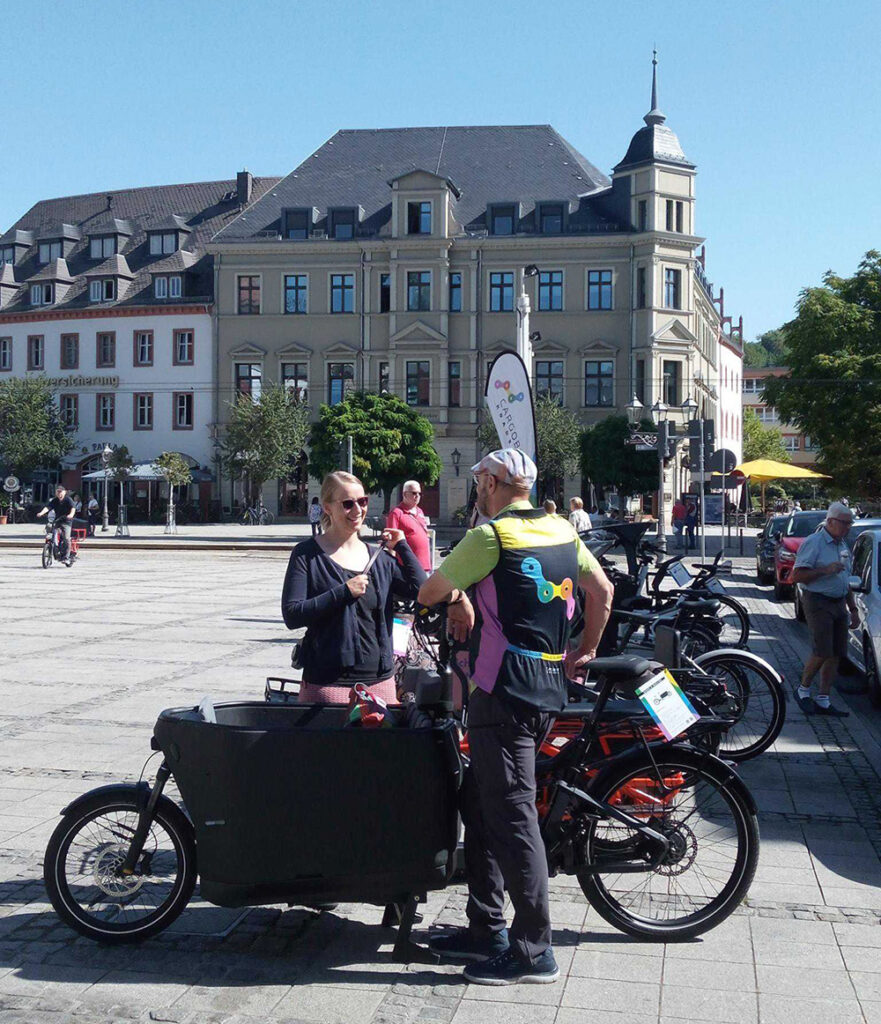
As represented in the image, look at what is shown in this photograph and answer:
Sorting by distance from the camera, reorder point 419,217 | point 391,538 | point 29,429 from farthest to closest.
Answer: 1. point 29,429
2. point 419,217
3. point 391,538

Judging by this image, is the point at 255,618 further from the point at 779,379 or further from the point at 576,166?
the point at 576,166

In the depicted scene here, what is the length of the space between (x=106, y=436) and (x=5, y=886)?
200 feet

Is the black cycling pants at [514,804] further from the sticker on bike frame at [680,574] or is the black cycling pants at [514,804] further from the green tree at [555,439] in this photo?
the green tree at [555,439]

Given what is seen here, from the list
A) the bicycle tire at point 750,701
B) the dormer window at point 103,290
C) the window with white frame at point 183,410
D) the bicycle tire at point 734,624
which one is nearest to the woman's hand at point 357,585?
the bicycle tire at point 750,701

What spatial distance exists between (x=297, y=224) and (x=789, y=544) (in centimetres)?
4309

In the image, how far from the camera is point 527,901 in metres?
4.35

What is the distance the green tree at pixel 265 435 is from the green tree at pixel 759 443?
5416 cm

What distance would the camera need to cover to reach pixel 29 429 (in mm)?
61750

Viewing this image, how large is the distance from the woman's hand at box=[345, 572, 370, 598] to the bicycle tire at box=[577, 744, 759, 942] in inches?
48.5

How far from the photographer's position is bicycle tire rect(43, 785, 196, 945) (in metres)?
4.71

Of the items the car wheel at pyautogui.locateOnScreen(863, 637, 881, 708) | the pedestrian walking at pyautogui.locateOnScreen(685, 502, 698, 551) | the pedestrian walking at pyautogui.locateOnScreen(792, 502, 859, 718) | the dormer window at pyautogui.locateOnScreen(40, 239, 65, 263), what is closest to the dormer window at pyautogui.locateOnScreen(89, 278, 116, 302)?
the dormer window at pyautogui.locateOnScreen(40, 239, 65, 263)

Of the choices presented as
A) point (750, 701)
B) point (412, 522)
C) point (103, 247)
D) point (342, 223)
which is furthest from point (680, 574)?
point (103, 247)

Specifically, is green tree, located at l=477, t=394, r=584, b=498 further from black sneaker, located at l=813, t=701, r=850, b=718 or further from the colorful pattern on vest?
the colorful pattern on vest

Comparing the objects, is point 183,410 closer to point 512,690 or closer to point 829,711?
point 829,711
